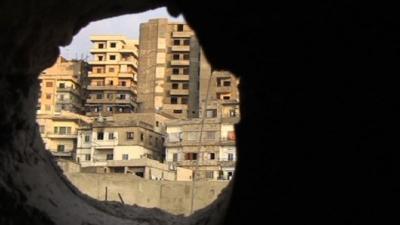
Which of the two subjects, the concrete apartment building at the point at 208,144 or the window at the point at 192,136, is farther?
the window at the point at 192,136

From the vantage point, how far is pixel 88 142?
51781mm

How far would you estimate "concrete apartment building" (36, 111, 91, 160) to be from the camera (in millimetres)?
55625

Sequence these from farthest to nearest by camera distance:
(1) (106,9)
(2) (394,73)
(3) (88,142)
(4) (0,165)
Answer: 1. (3) (88,142)
2. (1) (106,9)
3. (4) (0,165)
4. (2) (394,73)

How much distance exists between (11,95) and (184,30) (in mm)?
63542

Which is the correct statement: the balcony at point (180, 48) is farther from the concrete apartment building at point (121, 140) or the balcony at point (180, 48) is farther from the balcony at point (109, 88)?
the concrete apartment building at point (121, 140)

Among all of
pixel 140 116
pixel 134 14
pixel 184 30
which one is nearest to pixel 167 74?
pixel 184 30

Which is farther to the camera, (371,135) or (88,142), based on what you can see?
(88,142)

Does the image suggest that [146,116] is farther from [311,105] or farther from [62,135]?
[311,105]

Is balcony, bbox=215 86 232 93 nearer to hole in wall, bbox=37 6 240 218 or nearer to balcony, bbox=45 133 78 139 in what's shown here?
hole in wall, bbox=37 6 240 218

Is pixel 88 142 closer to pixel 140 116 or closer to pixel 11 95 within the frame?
pixel 140 116

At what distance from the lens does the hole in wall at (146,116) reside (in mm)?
38406

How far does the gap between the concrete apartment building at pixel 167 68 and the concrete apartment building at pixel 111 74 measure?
2.65m

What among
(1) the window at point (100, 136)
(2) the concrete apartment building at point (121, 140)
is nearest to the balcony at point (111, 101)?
(2) the concrete apartment building at point (121, 140)

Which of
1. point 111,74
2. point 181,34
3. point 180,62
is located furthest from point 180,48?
point 111,74
